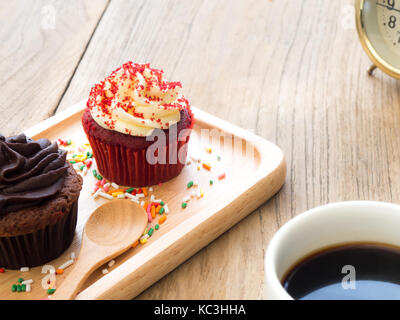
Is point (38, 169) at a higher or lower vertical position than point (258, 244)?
higher

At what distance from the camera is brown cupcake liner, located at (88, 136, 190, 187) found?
146 cm

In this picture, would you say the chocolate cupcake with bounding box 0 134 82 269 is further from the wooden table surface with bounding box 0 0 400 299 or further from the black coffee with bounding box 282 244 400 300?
the black coffee with bounding box 282 244 400 300

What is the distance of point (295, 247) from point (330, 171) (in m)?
0.69

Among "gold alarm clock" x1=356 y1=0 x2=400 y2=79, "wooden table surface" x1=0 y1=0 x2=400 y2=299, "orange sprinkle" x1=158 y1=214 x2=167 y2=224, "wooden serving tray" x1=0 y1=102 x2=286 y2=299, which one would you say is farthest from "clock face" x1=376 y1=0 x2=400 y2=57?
"orange sprinkle" x1=158 y1=214 x2=167 y2=224

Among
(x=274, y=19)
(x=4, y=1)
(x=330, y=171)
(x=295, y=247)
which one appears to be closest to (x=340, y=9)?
(x=274, y=19)

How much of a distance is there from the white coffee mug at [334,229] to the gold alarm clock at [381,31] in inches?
38.4

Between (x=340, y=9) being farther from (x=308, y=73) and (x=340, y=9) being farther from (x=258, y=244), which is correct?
(x=258, y=244)

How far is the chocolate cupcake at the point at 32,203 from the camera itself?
117cm

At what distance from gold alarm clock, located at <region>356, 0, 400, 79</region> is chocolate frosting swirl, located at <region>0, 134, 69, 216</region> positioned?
1.04 metres

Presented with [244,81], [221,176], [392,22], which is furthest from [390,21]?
[221,176]

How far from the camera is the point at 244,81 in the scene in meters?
1.88

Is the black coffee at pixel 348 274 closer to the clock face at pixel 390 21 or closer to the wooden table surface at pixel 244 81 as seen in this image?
the wooden table surface at pixel 244 81

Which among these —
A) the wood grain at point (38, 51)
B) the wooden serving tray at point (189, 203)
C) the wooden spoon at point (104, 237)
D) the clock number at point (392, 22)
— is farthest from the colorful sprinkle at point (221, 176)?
the clock number at point (392, 22)

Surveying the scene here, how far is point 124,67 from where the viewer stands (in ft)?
4.98
